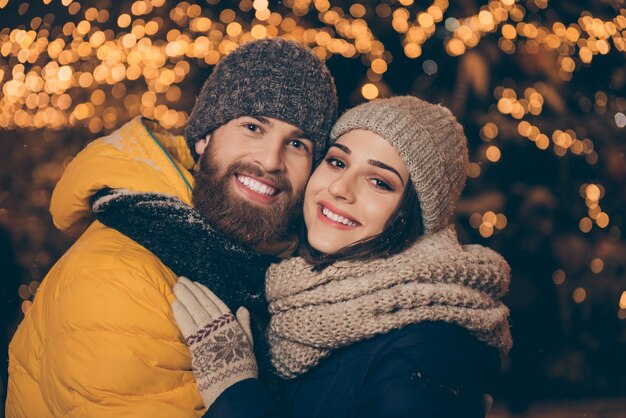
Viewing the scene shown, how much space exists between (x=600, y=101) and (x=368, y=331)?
3273mm

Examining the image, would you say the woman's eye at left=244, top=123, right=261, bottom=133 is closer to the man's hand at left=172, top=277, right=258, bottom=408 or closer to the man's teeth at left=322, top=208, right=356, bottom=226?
the man's teeth at left=322, top=208, right=356, bottom=226

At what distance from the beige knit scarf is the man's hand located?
0.23 metres

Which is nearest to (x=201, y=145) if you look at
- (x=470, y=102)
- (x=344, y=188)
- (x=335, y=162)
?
(x=335, y=162)

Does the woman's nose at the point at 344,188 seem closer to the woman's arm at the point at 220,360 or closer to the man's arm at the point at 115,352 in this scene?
the woman's arm at the point at 220,360

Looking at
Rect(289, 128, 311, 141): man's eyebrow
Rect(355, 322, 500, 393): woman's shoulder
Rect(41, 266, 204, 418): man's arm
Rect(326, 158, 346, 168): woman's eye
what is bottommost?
Rect(41, 266, 204, 418): man's arm

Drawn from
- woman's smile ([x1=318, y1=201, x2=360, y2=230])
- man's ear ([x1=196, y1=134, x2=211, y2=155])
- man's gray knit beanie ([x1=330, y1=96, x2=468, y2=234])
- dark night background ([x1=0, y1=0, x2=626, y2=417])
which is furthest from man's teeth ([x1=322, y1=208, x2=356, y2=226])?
dark night background ([x1=0, y1=0, x2=626, y2=417])

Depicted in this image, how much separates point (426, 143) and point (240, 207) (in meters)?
0.72

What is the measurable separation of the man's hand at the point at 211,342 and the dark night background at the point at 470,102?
2.46 meters

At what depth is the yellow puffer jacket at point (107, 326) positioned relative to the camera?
Answer: 66.9 inches

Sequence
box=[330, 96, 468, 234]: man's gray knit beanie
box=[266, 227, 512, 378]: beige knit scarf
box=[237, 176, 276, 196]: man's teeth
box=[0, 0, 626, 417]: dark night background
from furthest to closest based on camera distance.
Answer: box=[0, 0, 626, 417]: dark night background, box=[237, 176, 276, 196]: man's teeth, box=[330, 96, 468, 234]: man's gray knit beanie, box=[266, 227, 512, 378]: beige knit scarf

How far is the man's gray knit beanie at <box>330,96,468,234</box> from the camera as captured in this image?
6.94ft

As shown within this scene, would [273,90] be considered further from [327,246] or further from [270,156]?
[327,246]

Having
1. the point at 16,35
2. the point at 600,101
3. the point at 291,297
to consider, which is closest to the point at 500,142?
→ the point at 600,101

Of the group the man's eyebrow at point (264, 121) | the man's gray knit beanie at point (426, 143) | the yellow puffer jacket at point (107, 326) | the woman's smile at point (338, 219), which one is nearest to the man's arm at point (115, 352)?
the yellow puffer jacket at point (107, 326)
